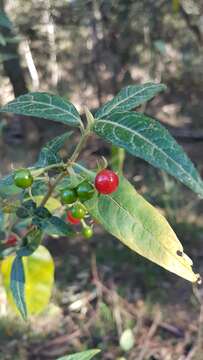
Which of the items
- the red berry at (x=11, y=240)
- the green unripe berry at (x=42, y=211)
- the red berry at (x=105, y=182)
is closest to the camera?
the red berry at (x=105, y=182)

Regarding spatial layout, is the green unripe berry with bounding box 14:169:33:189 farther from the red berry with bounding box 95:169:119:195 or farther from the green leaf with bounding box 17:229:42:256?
the green leaf with bounding box 17:229:42:256

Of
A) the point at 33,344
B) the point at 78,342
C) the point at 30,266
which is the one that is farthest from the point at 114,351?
the point at 30,266

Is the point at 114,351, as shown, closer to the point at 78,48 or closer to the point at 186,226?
the point at 186,226

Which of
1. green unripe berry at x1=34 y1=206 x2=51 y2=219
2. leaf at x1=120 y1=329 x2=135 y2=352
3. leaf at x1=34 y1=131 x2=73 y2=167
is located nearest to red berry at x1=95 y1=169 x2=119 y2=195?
leaf at x1=34 y1=131 x2=73 y2=167

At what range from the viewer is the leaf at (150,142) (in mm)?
645

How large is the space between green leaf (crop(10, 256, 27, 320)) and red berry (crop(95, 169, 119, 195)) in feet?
0.92

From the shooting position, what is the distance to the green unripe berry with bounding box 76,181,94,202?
81cm

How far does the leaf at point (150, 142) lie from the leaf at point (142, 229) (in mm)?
144

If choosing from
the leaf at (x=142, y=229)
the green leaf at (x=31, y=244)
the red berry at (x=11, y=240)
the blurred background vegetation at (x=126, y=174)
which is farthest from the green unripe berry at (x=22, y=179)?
the blurred background vegetation at (x=126, y=174)

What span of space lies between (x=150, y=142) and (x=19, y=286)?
452 millimetres

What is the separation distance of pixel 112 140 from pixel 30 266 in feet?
2.28

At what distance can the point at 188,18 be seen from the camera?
3039 millimetres

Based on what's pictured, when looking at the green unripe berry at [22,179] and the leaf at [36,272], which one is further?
the leaf at [36,272]

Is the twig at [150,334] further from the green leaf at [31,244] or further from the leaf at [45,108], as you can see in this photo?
the leaf at [45,108]
